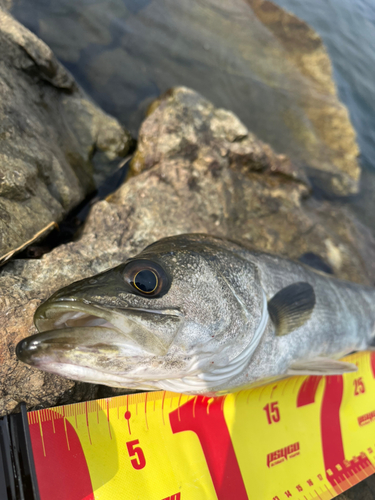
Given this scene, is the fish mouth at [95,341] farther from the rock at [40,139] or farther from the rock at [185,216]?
the rock at [40,139]

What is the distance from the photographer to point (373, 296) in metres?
3.64

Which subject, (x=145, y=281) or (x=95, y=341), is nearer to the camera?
(x=95, y=341)

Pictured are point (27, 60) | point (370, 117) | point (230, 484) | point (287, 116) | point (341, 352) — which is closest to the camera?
point (230, 484)

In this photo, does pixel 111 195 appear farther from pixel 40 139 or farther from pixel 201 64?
pixel 201 64

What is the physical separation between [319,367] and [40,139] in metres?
3.55

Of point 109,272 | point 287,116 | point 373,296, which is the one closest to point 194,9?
point 287,116

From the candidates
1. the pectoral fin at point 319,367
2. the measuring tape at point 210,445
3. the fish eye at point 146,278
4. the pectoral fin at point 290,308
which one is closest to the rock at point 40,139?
the fish eye at point 146,278

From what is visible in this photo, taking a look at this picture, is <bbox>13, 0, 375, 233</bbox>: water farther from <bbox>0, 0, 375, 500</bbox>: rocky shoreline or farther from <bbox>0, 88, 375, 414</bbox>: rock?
<bbox>0, 88, 375, 414</bbox>: rock

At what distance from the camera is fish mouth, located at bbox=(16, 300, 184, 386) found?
1414 millimetres

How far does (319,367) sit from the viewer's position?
2.60 metres

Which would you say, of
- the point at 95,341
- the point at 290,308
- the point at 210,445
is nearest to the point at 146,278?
the point at 95,341

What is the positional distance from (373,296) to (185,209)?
103 inches

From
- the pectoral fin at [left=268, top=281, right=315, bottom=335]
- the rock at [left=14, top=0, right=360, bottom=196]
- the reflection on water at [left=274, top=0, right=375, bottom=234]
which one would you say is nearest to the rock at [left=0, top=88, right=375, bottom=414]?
the pectoral fin at [left=268, top=281, right=315, bottom=335]

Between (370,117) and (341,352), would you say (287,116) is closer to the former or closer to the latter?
(370,117)
